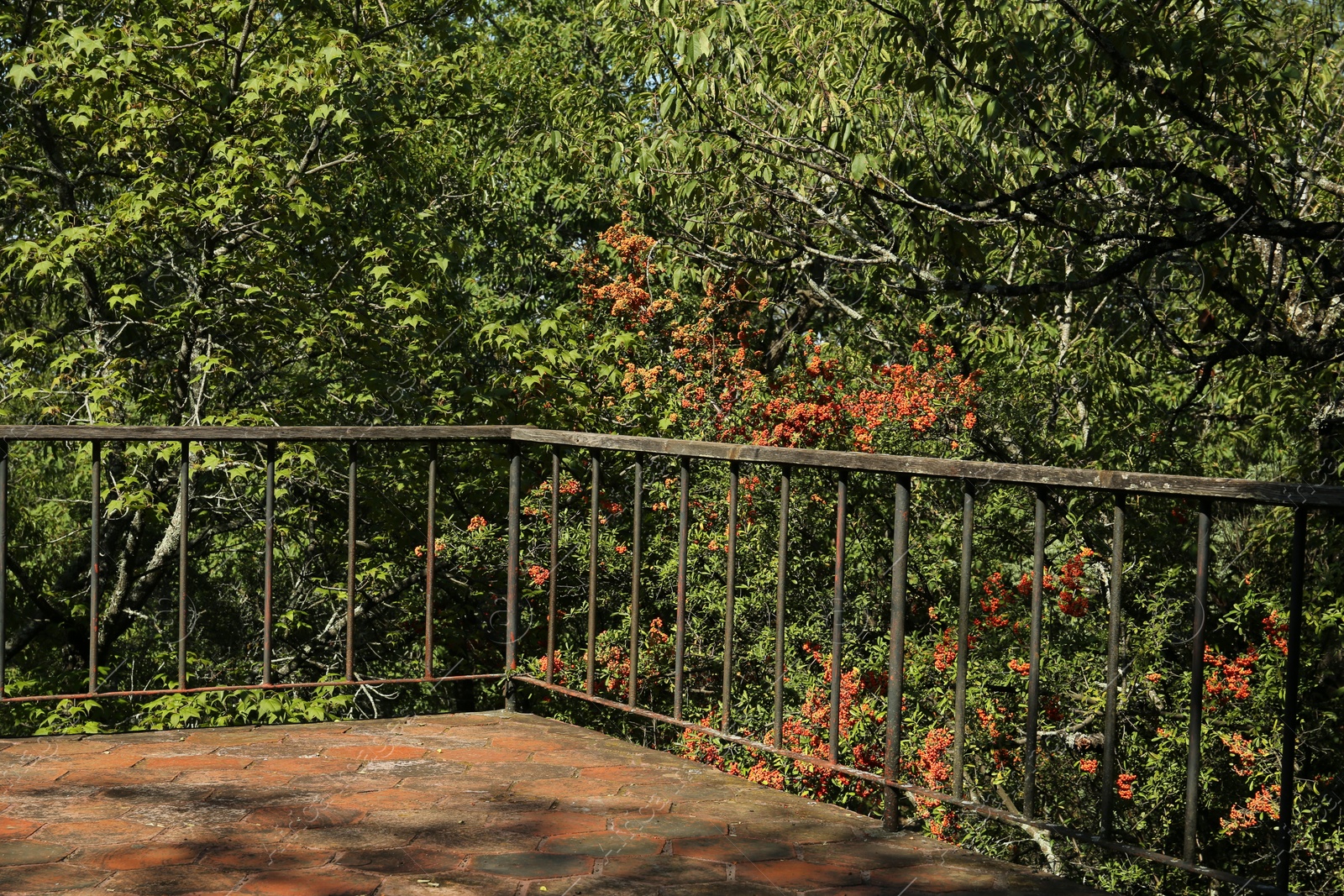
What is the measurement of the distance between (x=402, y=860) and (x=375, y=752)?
43.0 inches

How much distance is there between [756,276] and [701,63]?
1943mm

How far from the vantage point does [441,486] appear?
9.79 meters

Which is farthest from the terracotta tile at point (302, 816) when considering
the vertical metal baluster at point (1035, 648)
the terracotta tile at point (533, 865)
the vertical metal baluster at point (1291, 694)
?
the vertical metal baluster at point (1291, 694)

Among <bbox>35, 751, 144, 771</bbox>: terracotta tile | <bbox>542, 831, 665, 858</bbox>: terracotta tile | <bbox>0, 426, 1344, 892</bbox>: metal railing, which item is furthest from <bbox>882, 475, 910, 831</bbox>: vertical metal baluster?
<bbox>35, 751, 144, 771</bbox>: terracotta tile

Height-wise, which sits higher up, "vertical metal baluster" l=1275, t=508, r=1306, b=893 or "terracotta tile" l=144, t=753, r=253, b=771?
"vertical metal baluster" l=1275, t=508, r=1306, b=893

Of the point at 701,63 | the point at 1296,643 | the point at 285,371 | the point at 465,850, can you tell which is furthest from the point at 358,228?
the point at 1296,643

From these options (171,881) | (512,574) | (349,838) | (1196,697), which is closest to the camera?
(1196,697)

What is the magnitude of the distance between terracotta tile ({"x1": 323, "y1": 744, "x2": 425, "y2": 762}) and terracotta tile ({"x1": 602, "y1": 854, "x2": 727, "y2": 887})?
3.89 feet

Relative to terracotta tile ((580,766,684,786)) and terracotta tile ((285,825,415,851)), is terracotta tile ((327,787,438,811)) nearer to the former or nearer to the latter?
terracotta tile ((285,825,415,851))

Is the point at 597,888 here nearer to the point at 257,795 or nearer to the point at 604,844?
the point at 604,844

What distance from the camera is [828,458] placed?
3543 millimetres

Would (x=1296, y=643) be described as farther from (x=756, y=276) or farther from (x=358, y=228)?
(x=358, y=228)

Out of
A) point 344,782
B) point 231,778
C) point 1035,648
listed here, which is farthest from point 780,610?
point 231,778

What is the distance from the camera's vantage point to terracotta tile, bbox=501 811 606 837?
134 inches
